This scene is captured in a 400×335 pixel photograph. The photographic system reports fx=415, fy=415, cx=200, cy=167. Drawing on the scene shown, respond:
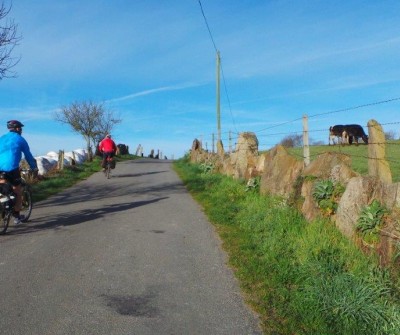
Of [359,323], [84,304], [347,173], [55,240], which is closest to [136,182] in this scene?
[55,240]

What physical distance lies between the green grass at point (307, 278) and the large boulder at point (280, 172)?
1.14 metres

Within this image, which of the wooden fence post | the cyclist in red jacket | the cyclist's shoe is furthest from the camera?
the cyclist in red jacket

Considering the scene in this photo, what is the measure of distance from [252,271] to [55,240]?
3.67m

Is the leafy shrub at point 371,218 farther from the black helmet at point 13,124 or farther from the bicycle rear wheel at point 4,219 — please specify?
the black helmet at point 13,124

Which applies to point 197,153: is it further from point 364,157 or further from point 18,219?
point 364,157

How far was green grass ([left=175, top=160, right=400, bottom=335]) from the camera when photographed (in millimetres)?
4035

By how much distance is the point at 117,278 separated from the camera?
17.6 feet

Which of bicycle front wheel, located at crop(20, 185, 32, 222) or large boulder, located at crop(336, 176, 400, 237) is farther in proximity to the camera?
bicycle front wheel, located at crop(20, 185, 32, 222)

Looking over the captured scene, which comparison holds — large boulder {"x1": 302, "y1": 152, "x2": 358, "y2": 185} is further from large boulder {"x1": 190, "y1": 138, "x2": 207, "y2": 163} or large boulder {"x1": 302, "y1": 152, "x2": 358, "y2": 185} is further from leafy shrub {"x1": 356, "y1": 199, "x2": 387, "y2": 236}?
large boulder {"x1": 190, "y1": 138, "x2": 207, "y2": 163}

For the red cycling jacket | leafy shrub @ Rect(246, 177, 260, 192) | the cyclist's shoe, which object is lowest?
the cyclist's shoe

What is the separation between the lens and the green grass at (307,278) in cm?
404

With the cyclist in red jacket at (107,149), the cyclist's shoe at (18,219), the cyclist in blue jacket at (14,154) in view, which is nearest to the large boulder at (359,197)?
the cyclist in blue jacket at (14,154)

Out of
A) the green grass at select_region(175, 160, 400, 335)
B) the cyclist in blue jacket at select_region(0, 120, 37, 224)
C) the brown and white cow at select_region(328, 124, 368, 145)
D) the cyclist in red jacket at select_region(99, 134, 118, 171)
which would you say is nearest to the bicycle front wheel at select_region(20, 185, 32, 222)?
the cyclist in blue jacket at select_region(0, 120, 37, 224)

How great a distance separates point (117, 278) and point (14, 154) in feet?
13.5
